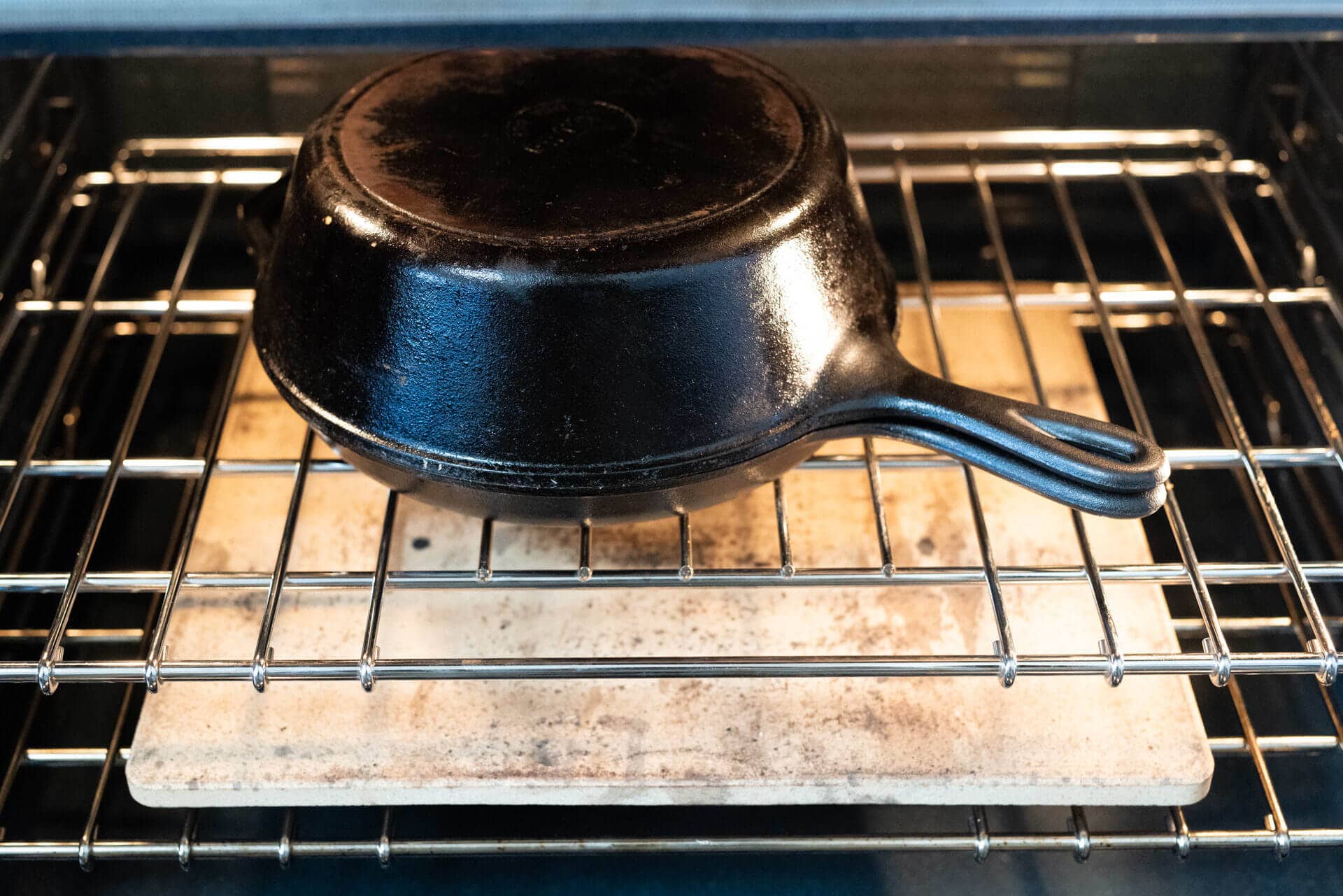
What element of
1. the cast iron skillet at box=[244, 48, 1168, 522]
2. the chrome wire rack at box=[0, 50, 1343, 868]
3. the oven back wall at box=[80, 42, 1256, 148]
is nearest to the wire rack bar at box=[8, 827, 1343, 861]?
the chrome wire rack at box=[0, 50, 1343, 868]

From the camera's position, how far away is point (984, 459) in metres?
0.65

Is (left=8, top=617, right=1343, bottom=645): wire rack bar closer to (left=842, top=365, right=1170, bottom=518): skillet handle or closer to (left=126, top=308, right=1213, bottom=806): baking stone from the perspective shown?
(left=126, top=308, right=1213, bottom=806): baking stone

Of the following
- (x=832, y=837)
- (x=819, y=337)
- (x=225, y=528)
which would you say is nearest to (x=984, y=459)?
(x=819, y=337)

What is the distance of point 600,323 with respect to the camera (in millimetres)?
630

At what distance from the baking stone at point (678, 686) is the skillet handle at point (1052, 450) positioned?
20 cm

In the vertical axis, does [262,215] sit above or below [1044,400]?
above

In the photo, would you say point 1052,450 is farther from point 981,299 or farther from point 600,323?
point 981,299

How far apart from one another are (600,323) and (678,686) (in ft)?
0.92

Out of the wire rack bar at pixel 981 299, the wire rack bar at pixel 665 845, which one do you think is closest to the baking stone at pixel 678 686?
the wire rack bar at pixel 665 845

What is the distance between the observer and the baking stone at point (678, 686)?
75 centimetres

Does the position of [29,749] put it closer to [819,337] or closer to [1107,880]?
[819,337]

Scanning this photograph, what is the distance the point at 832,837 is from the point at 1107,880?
0.17 m

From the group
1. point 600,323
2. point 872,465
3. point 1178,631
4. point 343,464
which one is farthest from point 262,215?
point 1178,631

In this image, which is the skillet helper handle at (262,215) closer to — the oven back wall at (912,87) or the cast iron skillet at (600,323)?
the cast iron skillet at (600,323)
